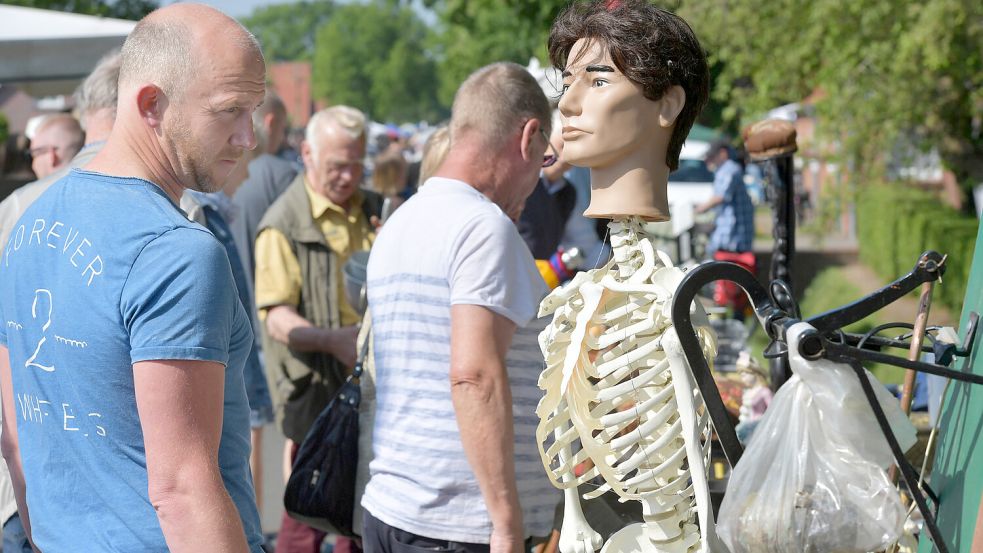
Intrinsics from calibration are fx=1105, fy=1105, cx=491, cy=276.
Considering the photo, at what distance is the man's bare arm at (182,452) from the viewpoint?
5.61 ft

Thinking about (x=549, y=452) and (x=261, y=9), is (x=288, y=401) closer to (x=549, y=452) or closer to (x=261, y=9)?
(x=549, y=452)

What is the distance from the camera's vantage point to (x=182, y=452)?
5.65 feet

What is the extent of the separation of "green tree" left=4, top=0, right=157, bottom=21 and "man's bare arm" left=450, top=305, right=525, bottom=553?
32808mm

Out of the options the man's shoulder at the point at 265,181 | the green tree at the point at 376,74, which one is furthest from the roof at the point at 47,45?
the green tree at the point at 376,74

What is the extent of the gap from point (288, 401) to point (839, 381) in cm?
327

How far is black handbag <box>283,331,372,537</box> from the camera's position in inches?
121

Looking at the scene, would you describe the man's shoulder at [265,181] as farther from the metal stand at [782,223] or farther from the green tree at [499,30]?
the metal stand at [782,223]

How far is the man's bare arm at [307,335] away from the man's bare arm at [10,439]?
2.07 m

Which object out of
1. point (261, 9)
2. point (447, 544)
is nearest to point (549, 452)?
point (447, 544)

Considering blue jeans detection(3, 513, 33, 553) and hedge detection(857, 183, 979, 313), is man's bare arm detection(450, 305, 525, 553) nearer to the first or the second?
blue jeans detection(3, 513, 33, 553)

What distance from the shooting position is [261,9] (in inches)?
5413

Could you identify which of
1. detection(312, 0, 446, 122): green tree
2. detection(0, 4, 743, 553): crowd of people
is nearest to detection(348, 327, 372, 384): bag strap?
detection(0, 4, 743, 553): crowd of people

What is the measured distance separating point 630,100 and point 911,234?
10216mm

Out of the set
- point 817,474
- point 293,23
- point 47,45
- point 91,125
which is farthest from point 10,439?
point 293,23
